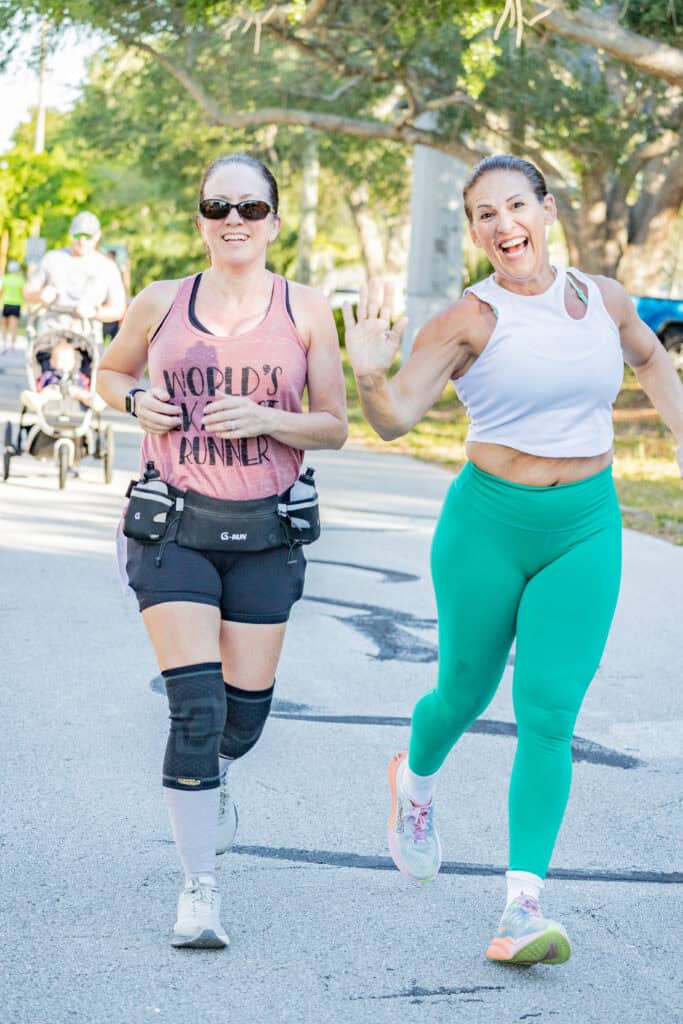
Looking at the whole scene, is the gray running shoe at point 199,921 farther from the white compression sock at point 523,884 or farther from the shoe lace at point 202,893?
the white compression sock at point 523,884

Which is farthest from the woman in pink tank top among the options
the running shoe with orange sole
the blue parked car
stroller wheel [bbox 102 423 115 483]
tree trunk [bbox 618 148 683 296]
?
tree trunk [bbox 618 148 683 296]

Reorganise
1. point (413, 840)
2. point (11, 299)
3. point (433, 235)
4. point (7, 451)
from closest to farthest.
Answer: point (413, 840)
point (7, 451)
point (433, 235)
point (11, 299)

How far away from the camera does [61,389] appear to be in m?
13.0

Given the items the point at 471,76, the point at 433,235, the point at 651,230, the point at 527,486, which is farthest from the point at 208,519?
the point at 433,235

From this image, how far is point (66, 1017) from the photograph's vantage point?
3.73 metres

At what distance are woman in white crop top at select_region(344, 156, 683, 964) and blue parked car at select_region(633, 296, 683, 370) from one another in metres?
22.8

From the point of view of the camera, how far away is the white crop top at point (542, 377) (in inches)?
173

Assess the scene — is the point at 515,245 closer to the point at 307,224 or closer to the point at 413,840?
the point at 413,840

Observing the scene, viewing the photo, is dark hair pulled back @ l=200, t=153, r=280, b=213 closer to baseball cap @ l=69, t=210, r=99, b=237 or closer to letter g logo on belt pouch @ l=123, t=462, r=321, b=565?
letter g logo on belt pouch @ l=123, t=462, r=321, b=565

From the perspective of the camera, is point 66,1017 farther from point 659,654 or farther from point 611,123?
point 611,123

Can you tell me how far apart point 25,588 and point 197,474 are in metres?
5.05

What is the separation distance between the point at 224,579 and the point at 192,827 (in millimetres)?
635

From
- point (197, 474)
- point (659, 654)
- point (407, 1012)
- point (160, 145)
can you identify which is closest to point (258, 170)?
point (197, 474)

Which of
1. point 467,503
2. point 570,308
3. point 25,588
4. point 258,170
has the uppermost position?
point 258,170
